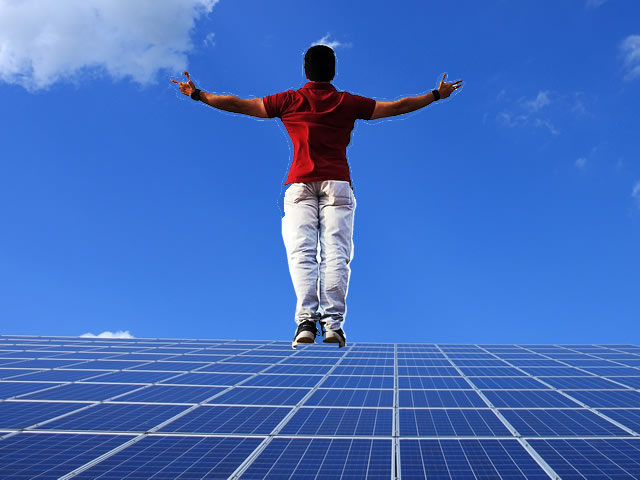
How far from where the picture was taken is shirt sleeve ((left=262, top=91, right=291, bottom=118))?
5398mm

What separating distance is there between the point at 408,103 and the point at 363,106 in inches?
18.2

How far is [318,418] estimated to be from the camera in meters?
7.05

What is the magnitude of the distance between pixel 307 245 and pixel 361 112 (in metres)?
1.45

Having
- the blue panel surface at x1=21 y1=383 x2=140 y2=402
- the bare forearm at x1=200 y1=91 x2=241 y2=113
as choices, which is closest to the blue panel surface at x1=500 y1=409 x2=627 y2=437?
the bare forearm at x1=200 y1=91 x2=241 y2=113

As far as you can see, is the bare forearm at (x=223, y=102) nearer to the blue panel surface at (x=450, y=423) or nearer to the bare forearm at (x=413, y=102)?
the bare forearm at (x=413, y=102)

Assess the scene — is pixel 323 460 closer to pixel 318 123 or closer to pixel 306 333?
pixel 306 333

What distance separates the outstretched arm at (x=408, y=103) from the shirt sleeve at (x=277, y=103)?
0.89 metres

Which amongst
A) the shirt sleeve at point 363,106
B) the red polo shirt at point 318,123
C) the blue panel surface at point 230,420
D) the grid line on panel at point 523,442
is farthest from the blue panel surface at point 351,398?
the shirt sleeve at point 363,106

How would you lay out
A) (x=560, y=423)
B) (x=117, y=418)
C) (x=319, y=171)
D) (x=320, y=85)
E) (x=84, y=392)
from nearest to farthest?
(x=319, y=171) < (x=320, y=85) < (x=560, y=423) < (x=117, y=418) < (x=84, y=392)

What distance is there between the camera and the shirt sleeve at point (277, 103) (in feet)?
17.7

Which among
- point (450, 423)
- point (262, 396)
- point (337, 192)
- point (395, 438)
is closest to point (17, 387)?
point (262, 396)

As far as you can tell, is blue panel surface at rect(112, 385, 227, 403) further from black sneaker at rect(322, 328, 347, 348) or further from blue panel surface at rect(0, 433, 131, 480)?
black sneaker at rect(322, 328, 347, 348)

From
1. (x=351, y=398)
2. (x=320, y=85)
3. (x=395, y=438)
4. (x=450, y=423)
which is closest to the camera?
(x=320, y=85)

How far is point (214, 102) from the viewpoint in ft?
17.7
